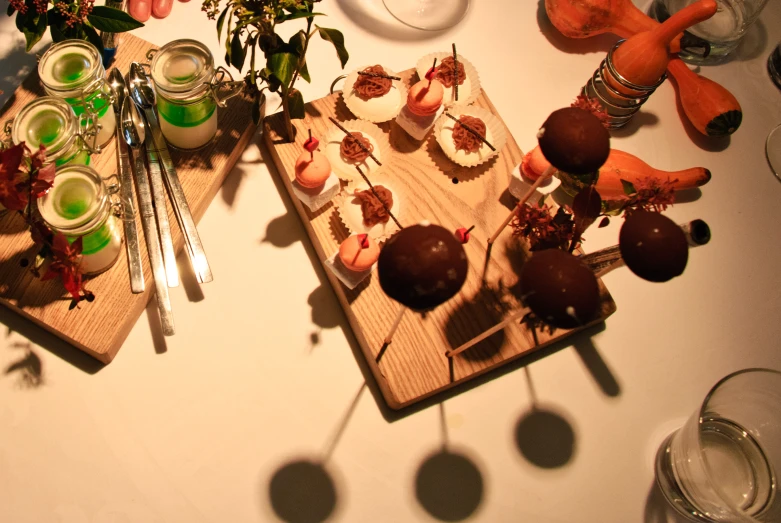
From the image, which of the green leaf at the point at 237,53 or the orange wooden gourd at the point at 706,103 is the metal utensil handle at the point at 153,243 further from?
the orange wooden gourd at the point at 706,103

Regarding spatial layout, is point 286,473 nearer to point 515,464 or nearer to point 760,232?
point 515,464

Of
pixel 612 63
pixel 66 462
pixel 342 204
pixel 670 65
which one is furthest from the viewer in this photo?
pixel 670 65

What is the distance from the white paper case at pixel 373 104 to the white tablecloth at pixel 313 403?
0.13 meters

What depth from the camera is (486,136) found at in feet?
3.75

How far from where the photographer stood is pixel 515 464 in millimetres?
1018

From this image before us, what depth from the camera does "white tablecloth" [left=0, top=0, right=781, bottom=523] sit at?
95 cm

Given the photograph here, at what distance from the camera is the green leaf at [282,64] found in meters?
0.96

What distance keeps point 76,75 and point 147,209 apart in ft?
0.78

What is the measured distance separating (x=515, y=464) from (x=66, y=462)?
686 mm

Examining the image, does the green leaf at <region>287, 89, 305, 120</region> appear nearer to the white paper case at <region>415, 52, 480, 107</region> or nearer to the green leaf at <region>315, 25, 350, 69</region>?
the green leaf at <region>315, 25, 350, 69</region>

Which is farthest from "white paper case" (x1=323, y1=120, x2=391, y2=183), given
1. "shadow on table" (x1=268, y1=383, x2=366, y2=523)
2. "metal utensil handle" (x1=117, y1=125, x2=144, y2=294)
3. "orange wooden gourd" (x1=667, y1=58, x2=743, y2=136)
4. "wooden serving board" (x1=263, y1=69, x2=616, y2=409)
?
"orange wooden gourd" (x1=667, y1=58, x2=743, y2=136)

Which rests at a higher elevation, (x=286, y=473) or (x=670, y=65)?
(x=670, y=65)

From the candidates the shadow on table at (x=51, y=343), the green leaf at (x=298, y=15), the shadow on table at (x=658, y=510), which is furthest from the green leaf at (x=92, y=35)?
the shadow on table at (x=658, y=510)

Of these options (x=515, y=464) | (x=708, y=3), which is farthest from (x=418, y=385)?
(x=708, y=3)
